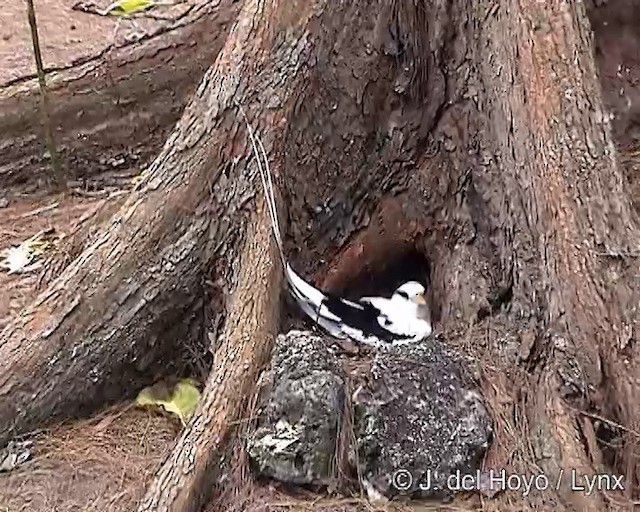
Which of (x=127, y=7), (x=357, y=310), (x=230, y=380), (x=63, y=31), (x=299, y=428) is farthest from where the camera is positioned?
(x=63, y=31)

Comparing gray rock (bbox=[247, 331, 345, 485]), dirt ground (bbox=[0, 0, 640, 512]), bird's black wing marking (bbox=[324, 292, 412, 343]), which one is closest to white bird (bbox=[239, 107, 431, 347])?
bird's black wing marking (bbox=[324, 292, 412, 343])

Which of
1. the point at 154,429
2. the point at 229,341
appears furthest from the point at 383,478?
the point at 154,429

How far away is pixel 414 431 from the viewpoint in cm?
312

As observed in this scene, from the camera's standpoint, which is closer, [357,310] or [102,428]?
[102,428]

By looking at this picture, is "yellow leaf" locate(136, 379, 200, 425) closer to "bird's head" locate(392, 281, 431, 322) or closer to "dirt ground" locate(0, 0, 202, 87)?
"bird's head" locate(392, 281, 431, 322)

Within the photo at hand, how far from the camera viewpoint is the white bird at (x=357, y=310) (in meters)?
3.58

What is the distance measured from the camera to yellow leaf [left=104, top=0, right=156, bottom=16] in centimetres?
631

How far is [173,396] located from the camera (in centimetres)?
377

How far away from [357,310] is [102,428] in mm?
963

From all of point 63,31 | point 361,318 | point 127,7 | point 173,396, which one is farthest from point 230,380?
point 63,31

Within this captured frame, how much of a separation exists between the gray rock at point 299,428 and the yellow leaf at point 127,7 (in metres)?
3.72

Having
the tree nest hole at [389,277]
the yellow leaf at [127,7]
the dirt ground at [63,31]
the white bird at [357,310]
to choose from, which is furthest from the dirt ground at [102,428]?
the tree nest hole at [389,277]

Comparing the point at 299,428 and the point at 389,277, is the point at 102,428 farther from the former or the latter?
the point at 389,277

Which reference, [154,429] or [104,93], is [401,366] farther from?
[104,93]
